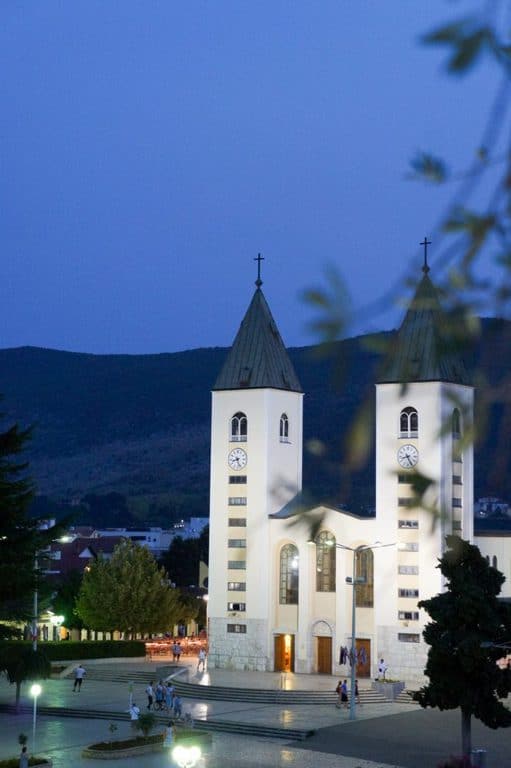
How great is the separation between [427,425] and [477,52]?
4778 cm

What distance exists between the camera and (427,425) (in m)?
51.6

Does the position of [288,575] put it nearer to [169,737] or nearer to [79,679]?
[79,679]

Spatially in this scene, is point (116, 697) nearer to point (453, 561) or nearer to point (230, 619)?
point (230, 619)

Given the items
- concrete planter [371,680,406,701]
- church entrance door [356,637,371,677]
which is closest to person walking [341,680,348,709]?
concrete planter [371,680,406,701]

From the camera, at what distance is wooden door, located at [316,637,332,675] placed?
53713 mm

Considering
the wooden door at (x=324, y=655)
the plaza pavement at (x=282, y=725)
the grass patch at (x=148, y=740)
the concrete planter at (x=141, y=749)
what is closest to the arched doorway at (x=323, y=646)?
the wooden door at (x=324, y=655)

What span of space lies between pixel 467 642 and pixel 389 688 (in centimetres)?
1463

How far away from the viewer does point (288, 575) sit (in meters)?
55.7

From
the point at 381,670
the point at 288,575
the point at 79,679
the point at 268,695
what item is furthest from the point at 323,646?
the point at 79,679

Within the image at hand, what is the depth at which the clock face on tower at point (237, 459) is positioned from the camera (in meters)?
56.7

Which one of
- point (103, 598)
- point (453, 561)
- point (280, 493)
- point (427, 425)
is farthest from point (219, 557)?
point (280, 493)

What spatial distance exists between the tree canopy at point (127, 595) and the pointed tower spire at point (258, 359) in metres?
9.85

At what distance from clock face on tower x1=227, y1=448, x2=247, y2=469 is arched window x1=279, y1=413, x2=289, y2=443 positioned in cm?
186

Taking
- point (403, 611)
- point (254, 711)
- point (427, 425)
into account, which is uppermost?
point (427, 425)
